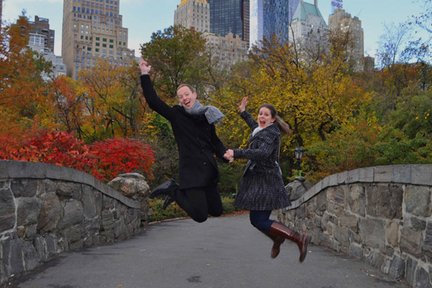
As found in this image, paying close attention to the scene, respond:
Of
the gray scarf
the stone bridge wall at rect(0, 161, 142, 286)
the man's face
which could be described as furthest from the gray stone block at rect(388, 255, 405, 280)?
the stone bridge wall at rect(0, 161, 142, 286)

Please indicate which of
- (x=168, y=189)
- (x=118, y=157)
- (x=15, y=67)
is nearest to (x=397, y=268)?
(x=168, y=189)

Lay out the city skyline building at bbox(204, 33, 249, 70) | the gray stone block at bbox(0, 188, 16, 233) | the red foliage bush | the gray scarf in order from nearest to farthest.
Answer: the gray scarf, the gray stone block at bbox(0, 188, 16, 233), the red foliage bush, the city skyline building at bbox(204, 33, 249, 70)

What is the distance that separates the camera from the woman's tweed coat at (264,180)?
454 centimetres

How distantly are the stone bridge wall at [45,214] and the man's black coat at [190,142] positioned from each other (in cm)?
174

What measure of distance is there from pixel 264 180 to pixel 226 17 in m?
174

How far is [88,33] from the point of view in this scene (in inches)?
5020

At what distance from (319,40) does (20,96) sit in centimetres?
1877

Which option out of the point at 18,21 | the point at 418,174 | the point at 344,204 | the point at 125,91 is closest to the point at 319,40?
the point at 125,91

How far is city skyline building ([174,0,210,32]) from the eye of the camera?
120 m

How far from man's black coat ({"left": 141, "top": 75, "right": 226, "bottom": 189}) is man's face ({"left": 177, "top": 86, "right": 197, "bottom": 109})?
8cm

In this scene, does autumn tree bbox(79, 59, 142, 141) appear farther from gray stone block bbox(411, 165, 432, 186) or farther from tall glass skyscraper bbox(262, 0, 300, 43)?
tall glass skyscraper bbox(262, 0, 300, 43)

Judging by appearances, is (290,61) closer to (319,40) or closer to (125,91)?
(319,40)

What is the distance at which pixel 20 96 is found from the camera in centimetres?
1647

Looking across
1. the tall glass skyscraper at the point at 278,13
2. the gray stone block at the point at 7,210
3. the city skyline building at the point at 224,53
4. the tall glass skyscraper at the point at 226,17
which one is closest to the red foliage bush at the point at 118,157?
the gray stone block at the point at 7,210
